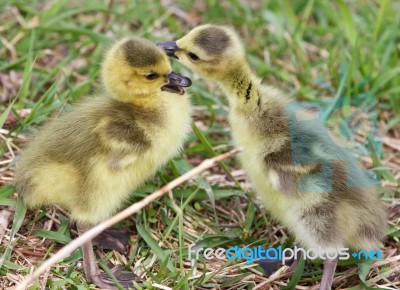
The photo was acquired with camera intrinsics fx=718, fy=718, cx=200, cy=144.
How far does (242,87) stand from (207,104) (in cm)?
75

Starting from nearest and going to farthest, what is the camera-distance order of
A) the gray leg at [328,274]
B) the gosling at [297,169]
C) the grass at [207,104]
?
the gosling at [297,169] → the gray leg at [328,274] → the grass at [207,104]

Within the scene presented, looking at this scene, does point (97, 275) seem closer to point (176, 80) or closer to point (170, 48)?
point (176, 80)

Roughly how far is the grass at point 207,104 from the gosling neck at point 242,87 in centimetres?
37

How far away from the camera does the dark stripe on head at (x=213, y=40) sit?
2568 millimetres

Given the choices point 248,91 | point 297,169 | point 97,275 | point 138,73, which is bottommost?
point 97,275

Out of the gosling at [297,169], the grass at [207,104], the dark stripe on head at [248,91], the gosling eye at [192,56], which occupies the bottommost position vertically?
the grass at [207,104]

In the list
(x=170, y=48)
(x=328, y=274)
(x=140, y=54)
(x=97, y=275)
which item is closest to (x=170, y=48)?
(x=170, y=48)

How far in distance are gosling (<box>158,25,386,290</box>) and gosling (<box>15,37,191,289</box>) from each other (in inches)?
8.2

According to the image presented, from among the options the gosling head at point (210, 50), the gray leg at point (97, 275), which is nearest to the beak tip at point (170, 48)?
the gosling head at point (210, 50)

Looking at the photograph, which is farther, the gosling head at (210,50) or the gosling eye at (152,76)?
the gosling head at (210,50)

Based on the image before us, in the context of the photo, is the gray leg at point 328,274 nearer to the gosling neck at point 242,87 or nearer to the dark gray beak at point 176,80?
the gosling neck at point 242,87

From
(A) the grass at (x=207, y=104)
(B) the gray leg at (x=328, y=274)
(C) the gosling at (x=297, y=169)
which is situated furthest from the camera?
(A) the grass at (x=207, y=104)

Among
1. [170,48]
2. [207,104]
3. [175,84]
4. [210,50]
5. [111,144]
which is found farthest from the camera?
[207,104]

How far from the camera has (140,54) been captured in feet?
7.90
